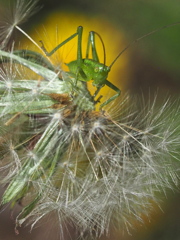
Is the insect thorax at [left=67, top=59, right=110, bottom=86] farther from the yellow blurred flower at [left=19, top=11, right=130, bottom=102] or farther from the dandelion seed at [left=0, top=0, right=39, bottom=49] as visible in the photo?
the yellow blurred flower at [left=19, top=11, right=130, bottom=102]

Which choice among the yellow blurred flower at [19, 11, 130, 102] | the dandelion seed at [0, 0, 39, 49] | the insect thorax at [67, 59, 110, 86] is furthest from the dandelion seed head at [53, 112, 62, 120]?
the yellow blurred flower at [19, 11, 130, 102]

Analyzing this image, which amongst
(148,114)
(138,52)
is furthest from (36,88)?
(138,52)

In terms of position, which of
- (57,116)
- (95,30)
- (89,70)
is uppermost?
(95,30)

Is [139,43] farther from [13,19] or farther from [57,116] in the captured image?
[57,116]

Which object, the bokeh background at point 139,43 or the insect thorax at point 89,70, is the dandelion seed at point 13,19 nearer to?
the insect thorax at point 89,70

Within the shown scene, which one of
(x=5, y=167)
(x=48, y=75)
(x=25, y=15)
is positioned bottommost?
(x=5, y=167)

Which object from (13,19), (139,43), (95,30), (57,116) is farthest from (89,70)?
(139,43)

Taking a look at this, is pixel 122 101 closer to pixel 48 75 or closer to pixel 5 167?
pixel 48 75

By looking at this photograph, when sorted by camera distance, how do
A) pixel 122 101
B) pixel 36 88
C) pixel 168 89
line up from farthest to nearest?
pixel 168 89
pixel 122 101
pixel 36 88
